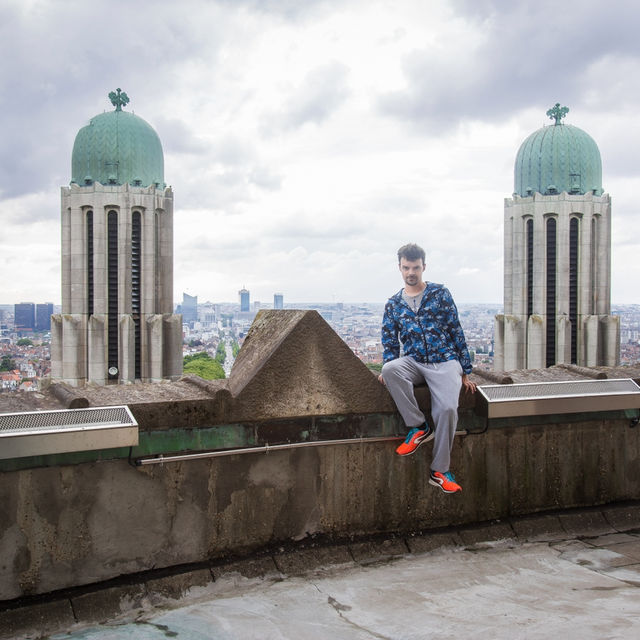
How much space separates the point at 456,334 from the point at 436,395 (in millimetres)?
362

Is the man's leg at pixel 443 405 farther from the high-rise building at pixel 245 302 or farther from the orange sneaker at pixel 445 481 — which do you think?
the high-rise building at pixel 245 302

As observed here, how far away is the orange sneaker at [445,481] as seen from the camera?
13.1 feet

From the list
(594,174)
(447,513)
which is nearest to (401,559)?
(447,513)

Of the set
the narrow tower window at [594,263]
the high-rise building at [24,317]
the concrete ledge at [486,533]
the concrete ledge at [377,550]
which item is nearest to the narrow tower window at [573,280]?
the narrow tower window at [594,263]

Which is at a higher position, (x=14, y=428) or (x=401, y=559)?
(x=14, y=428)

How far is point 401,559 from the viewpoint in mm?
3896

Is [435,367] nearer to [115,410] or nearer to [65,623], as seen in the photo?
[115,410]

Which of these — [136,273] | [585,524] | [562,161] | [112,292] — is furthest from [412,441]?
[562,161]

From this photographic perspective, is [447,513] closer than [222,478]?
No

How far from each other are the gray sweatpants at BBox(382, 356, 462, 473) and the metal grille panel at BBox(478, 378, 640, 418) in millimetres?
314

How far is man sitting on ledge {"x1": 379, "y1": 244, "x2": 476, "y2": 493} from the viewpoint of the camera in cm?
401

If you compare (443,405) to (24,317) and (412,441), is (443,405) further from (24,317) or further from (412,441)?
(24,317)

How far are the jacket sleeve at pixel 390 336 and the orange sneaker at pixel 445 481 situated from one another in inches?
26.3

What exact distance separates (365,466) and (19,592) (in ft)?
5.77
